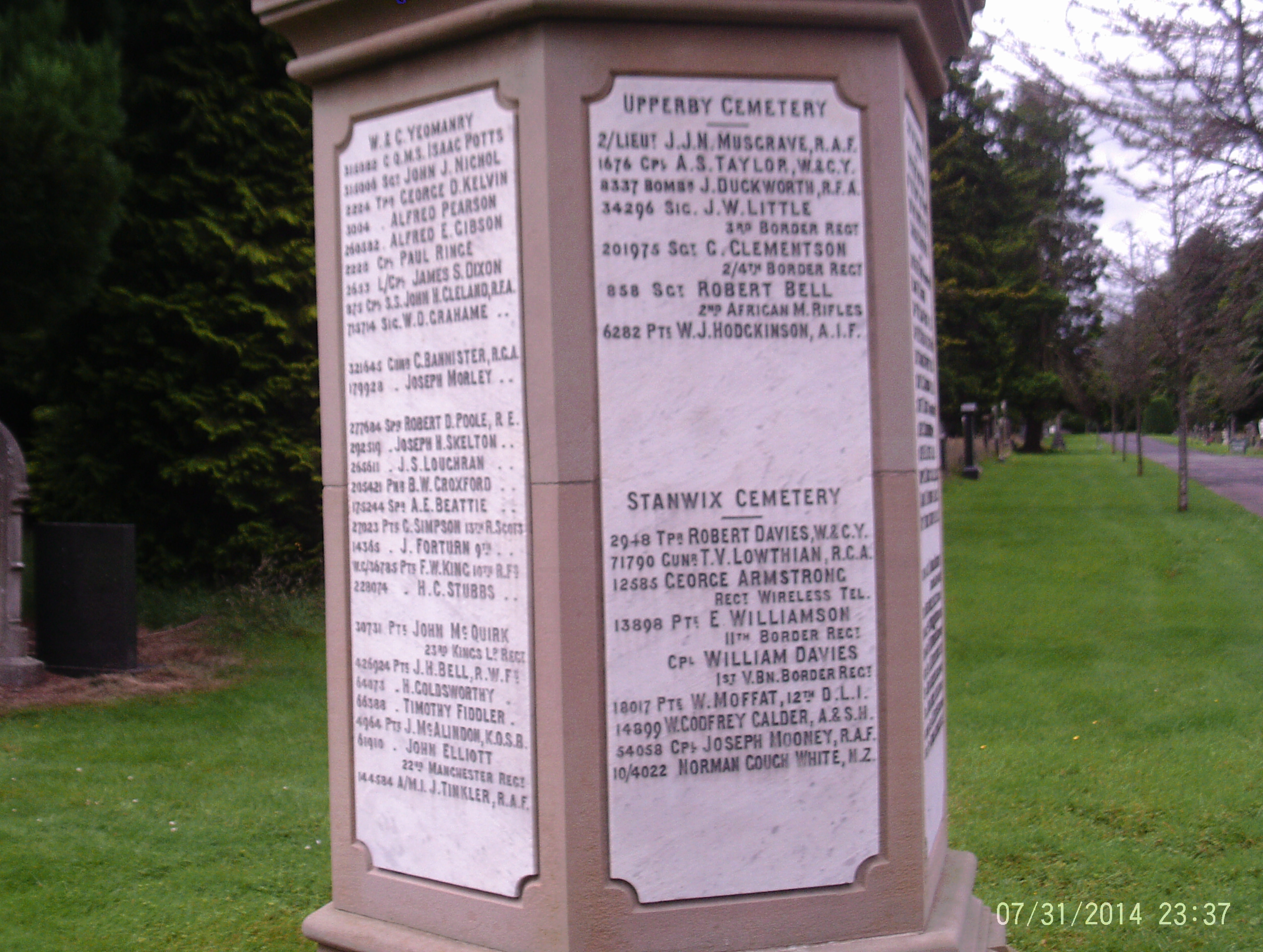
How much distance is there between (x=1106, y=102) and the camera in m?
12.0

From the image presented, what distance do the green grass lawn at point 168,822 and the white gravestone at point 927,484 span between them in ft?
8.67

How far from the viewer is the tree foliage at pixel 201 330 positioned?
502 inches

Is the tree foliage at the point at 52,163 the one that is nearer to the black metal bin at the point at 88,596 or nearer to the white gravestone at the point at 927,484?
the black metal bin at the point at 88,596

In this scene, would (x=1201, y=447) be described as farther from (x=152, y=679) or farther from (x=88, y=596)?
(x=88, y=596)

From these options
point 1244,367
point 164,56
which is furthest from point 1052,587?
point 164,56

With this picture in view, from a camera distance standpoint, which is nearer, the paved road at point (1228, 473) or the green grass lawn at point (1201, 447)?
the paved road at point (1228, 473)

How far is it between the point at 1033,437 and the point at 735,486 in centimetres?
6280

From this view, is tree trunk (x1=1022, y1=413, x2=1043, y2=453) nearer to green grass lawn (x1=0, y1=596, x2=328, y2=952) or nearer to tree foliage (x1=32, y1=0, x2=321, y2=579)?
tree foliage (x1=32, y1=0, x2=321, y2=579)

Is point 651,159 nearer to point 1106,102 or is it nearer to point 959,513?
point 1106,102

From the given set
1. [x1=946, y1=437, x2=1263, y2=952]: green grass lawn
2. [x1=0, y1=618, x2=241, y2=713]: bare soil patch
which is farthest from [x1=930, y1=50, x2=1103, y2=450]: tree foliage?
[x1=0, y1=618, x2=241, y2=713]: bare soil patch

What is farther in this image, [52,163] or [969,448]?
[969,448]

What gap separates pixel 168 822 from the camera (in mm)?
6383

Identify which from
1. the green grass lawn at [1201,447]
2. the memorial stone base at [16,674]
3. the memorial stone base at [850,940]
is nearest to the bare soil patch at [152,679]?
the memorial stone base at [16,674]
